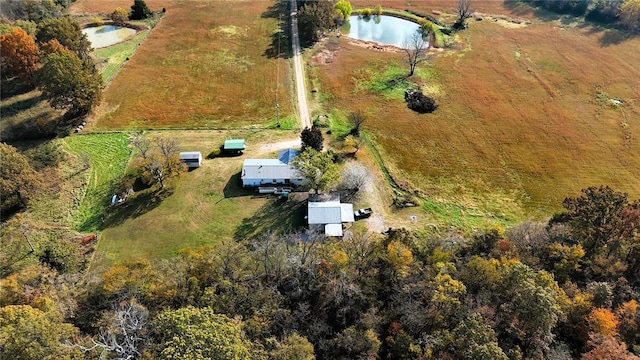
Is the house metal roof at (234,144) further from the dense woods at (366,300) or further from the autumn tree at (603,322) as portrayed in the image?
the autumn tree at (603,322)

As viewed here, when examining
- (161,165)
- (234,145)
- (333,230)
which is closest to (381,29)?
(234,145)

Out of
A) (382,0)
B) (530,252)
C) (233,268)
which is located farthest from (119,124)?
(382,0)

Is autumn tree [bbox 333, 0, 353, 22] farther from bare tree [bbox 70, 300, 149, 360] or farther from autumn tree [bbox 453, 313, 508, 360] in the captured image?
bare tree [bbox 70, 300, 149, 360]

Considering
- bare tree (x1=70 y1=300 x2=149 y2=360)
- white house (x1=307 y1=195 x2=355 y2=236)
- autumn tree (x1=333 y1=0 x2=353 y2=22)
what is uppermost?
autumn tree (x1=333 y1=0 x2=353 y2=22)

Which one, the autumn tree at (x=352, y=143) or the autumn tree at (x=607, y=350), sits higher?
the autumn tree at (x=607, y=350)

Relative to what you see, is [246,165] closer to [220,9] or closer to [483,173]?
[483,173]

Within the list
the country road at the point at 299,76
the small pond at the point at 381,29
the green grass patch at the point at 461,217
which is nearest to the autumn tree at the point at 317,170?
the green grass patch at the point at 461,217

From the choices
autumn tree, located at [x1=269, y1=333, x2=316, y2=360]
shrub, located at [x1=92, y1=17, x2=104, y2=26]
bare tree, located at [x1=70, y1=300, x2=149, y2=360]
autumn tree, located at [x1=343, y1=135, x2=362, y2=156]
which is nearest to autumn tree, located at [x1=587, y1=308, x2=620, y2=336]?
autumn tree, located at [x1=269, y1=333, x2=316, y2=360]
